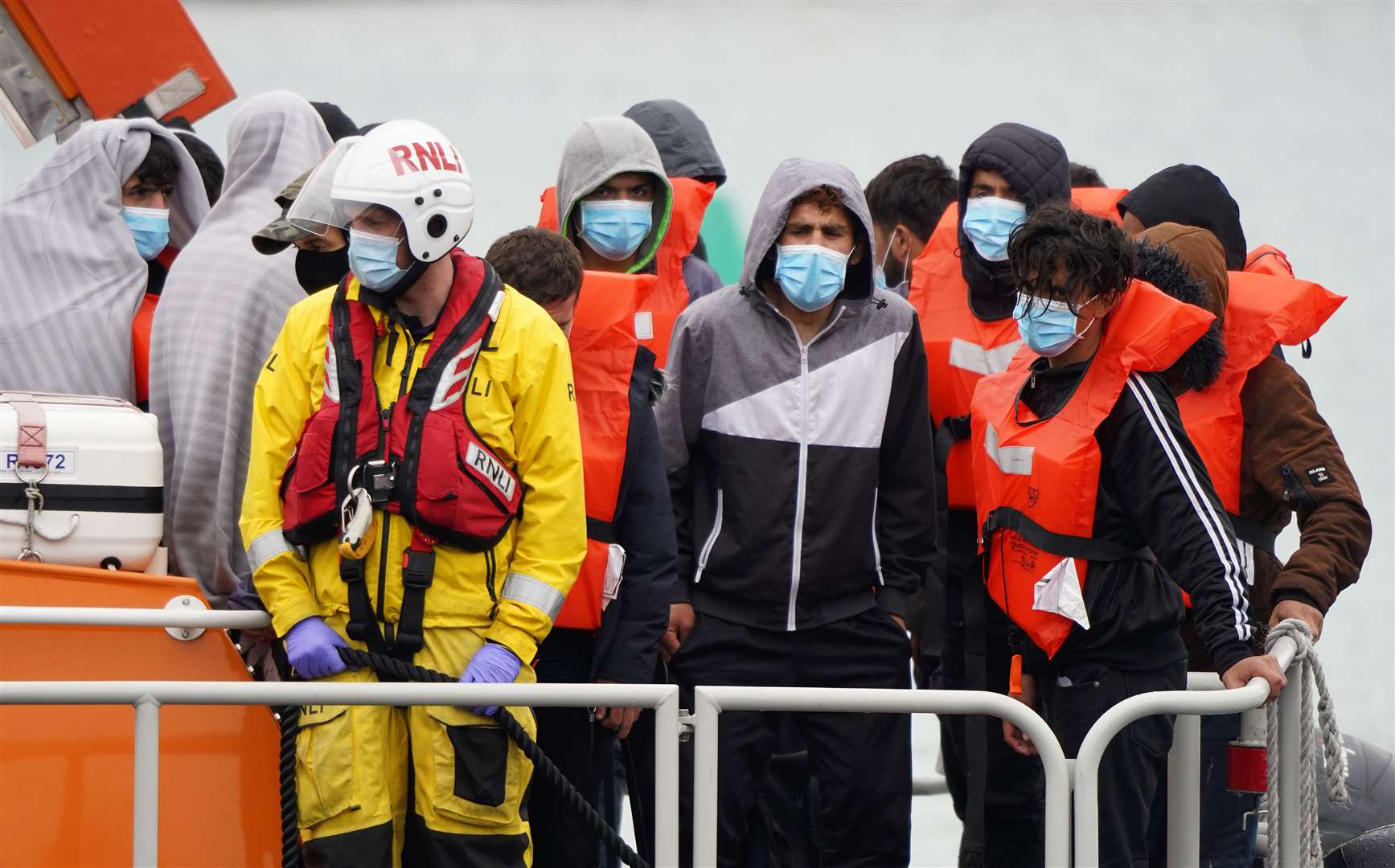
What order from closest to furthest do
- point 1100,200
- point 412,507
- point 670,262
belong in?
point 412,507, point 670,262, point 1100,200

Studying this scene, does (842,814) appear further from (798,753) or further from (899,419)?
(899,419)

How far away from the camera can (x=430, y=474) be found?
8.84 feet

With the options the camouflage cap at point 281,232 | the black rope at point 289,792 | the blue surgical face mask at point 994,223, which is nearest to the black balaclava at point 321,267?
the camouflage cap at point 281,232

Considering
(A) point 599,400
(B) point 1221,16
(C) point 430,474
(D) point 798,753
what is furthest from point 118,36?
(B) point 1221,16

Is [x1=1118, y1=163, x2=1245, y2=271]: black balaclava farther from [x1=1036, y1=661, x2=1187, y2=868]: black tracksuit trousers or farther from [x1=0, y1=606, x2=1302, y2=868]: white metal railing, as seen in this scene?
[x1=0, y1=606, x2=1302, y2=868]: white metal railing

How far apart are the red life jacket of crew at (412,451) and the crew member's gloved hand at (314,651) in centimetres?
15

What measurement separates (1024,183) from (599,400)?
120 centimetres

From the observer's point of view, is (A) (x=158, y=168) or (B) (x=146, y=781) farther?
(A) (x=158, y=168)

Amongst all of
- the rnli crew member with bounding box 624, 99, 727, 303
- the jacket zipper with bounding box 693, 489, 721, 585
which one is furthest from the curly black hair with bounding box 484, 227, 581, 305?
the rnli crew member with bounding box 624, 99, 727, 303

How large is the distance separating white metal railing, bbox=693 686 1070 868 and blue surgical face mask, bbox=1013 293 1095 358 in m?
0.81

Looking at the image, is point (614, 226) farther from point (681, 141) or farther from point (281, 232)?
point (681, 141)

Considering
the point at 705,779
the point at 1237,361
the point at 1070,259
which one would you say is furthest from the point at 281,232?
the point at 1237,361

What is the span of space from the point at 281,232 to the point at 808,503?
3.66 feet

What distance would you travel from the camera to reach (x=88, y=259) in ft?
11.5
